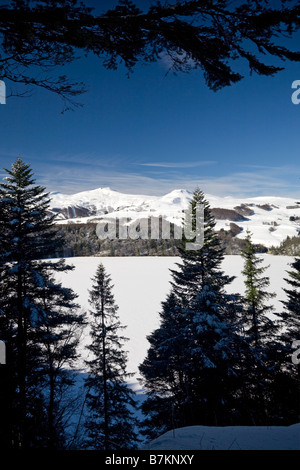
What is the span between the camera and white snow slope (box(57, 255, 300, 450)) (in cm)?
352

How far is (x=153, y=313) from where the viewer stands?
43.0 m

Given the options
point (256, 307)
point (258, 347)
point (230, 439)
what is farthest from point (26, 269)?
point (258, 347)

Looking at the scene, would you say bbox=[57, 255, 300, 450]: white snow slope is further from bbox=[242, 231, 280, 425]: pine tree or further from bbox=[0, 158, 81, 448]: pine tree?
bbox=[0, 158, 81, 448]: pine tree

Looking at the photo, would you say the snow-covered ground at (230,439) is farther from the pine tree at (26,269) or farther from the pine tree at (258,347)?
the pine tree at (258,347)

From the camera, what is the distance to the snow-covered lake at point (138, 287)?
34181 millimetres

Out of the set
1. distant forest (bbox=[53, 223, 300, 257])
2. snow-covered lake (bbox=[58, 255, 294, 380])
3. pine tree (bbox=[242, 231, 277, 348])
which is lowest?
snow-covered lake (bbox=[58, 255, 294, 380])

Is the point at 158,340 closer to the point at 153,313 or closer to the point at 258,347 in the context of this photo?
the point at 258,347

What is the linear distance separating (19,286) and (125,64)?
30.9ft

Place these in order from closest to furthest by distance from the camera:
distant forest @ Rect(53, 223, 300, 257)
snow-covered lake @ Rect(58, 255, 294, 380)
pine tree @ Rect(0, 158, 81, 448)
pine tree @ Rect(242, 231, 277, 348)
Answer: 1. pine tree @ Rect(0, 158, 81, 448)
2. pine tree @ Rect(242, 231, 277, 348)
3. snow-covered lake @ Rect(58, 255, 294, 380)
4. distant forest @ Rect(53, 223, 300, 257)

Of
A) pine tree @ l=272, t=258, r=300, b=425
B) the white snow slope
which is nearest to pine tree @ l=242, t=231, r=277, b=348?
pine tree @ l=272, t=258, r=300, b=425

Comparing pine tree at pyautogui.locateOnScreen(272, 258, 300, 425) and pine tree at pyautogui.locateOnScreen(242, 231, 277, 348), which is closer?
pine tree at pyautogui.locateOnScreen(272, 258, 300, 425)

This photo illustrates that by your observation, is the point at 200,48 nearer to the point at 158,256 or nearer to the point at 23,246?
the point at 23,246
